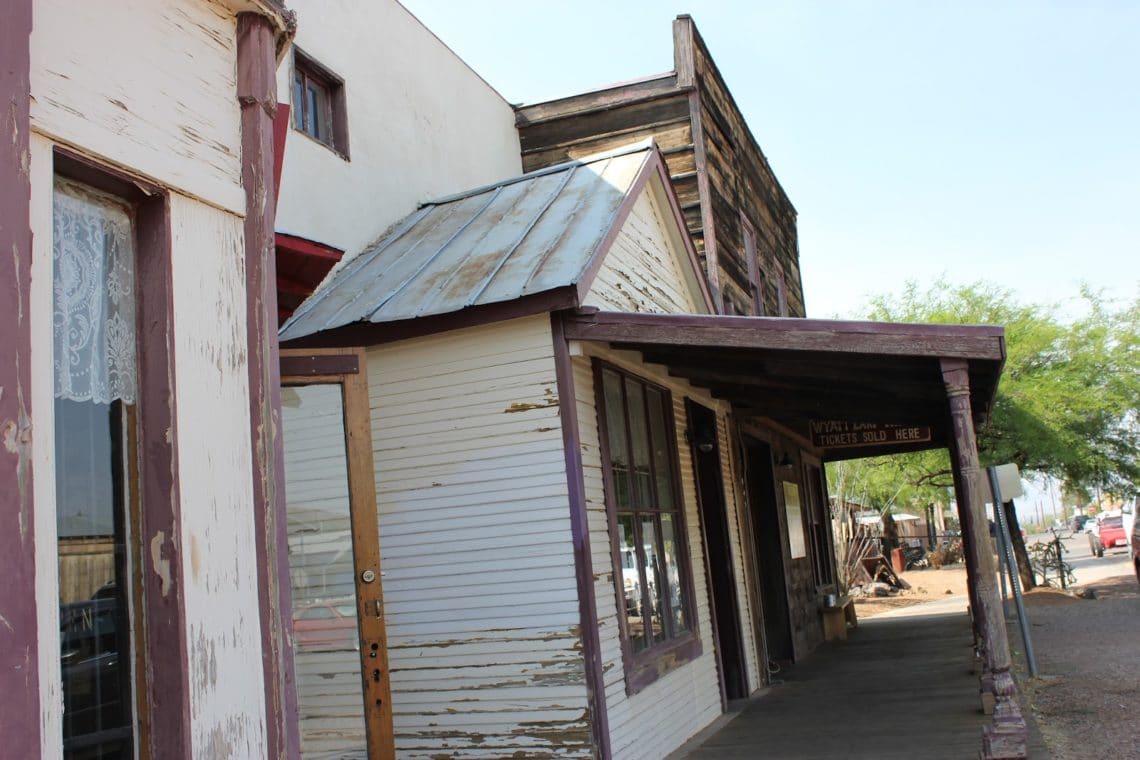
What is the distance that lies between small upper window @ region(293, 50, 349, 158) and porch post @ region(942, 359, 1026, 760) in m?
5.35

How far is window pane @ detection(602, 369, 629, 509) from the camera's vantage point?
7.12m

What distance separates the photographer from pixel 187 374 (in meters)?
3.65

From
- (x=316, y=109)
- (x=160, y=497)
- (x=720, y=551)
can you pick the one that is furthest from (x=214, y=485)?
(x=720, y=551)

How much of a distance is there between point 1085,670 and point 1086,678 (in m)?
0.58

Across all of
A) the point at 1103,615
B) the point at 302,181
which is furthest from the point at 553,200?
the point at 1103,615

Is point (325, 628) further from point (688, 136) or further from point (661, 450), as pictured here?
point (688, 136)

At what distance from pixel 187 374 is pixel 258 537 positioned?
0.67m

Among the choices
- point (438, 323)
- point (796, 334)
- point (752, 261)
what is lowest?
point (796, 334)

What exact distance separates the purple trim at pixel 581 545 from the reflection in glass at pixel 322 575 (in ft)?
4.57

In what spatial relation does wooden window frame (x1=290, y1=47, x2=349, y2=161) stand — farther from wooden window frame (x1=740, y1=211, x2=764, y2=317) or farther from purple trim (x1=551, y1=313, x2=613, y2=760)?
wooden window frame (x1=740, y1=211, x2=764, y2=317)

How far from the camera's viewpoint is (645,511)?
299 inches

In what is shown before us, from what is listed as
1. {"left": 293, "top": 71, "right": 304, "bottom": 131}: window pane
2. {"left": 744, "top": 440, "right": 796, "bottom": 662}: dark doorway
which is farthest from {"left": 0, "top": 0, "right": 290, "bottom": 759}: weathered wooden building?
{"left": 744, "top": 440, "right": 796, "bottom": 662}: dark doorway

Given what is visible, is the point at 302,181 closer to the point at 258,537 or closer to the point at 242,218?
the point at 242,218

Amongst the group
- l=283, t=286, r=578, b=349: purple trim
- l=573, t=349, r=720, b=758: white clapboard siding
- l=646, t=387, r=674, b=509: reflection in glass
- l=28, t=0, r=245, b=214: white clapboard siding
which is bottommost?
l=573, t=349, r=720, b=758: white clapboard siding
